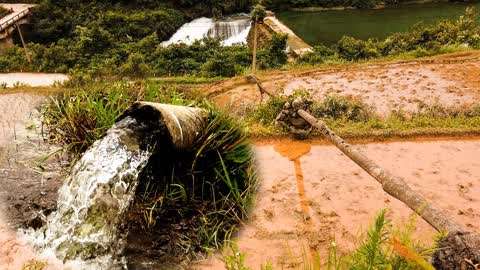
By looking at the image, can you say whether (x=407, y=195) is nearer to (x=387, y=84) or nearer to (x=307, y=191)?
(x=307, y=191)

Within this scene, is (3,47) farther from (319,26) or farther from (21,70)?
(319,26)

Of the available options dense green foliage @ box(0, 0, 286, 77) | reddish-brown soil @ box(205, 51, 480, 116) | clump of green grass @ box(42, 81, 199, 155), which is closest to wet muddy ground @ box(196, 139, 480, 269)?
clump of green grass @ box(42, 81, 199, 155)

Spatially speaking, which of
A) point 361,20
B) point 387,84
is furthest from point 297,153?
point 361,20

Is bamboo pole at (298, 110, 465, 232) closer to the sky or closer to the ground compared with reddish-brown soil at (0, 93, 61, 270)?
closer to the sky

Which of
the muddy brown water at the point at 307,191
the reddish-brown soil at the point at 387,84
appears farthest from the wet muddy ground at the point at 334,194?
the reddish-brown soil at the point at 387,84

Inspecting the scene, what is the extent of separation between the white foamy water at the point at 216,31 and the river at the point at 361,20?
2.83 m

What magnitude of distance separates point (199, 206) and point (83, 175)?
3.00ft

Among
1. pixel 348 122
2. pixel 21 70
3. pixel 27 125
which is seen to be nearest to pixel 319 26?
pixel 21 70

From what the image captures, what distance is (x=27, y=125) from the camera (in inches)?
216

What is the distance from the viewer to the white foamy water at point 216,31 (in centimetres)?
2216

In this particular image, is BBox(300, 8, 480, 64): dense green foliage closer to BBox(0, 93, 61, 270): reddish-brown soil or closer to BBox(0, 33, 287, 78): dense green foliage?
BBox(0, 33, 287, 78): dense green foliage

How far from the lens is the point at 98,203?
359 cm

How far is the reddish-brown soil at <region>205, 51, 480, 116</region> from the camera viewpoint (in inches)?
361

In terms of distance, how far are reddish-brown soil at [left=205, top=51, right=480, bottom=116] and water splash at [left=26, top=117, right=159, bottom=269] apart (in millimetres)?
4400
